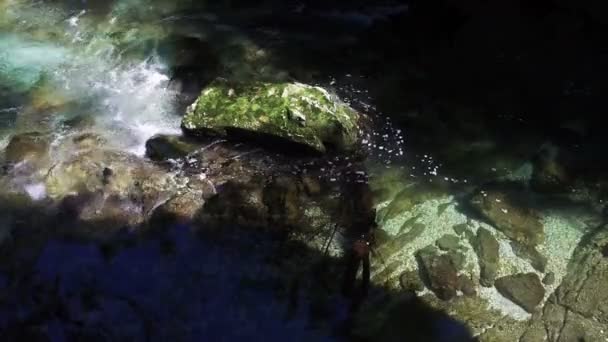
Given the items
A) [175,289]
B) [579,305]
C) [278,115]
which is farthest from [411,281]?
[278,115]

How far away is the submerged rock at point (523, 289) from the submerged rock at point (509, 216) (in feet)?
1.50

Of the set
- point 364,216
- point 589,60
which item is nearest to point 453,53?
point 589,60

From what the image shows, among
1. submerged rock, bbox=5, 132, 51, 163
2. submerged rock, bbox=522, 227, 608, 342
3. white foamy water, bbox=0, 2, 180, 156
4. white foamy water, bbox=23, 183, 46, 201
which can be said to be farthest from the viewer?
white foamy water, bbox=0, 2, 180, 156

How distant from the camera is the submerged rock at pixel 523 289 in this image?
217 inches

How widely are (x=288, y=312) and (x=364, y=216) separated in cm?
140

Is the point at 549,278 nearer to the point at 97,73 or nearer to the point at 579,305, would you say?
the point at 579,305

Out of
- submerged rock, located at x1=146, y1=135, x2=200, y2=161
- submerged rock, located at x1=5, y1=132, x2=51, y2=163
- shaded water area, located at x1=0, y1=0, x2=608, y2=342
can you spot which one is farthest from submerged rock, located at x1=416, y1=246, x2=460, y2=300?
submerged rock, located at x1=5, y1=132, x2=51, y2=163

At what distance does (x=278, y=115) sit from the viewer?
23.2 feet

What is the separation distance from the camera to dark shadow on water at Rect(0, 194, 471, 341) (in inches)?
214

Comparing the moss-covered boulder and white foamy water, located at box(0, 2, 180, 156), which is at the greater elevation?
the moss-covered boulder

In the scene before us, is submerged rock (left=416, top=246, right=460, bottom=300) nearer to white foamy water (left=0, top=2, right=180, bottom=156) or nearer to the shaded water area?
the shaded water area

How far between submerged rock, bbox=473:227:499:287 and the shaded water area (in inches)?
1.0

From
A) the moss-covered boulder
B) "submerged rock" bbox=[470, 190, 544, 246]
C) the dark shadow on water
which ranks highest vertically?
the moss-covered boulder

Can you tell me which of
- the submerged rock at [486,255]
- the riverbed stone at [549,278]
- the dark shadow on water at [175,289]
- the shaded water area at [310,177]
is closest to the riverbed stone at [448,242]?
Answer: the shaded water area at [310,177]
